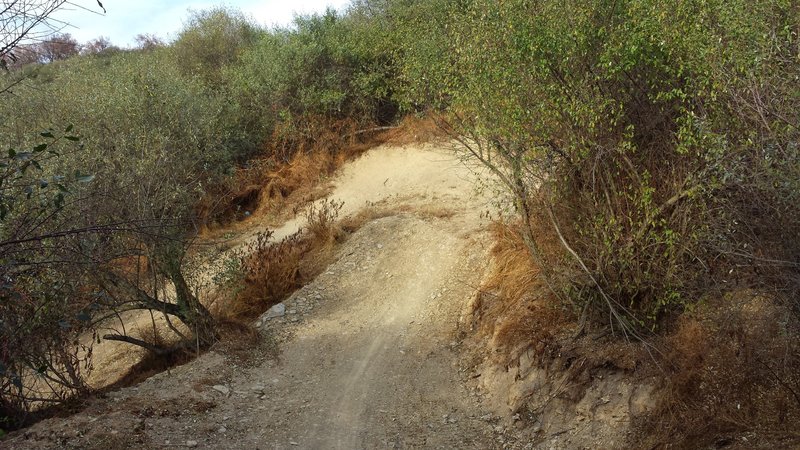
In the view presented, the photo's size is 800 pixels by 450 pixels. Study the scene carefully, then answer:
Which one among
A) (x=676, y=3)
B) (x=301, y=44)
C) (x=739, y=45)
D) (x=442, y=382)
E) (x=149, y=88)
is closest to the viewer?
(x=739, y=45)

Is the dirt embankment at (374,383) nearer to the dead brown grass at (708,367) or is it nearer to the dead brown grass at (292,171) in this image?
the dead brown grass at (708,367)

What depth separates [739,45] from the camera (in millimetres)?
6738

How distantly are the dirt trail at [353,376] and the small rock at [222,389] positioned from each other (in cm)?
6

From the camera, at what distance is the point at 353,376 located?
10086 mm

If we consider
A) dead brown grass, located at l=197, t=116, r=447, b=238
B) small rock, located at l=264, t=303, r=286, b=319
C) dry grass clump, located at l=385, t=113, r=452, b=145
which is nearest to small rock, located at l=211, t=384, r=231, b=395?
small rock, located at l=264, t=303, r=286, b=319

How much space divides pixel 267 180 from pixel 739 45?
1405 centimetres

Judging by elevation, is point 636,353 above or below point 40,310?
below

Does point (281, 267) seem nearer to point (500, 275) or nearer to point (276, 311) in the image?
point (276, 311)

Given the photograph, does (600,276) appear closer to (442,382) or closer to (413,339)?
(442,382)

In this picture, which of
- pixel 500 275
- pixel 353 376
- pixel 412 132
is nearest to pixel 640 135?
pixel 500 275

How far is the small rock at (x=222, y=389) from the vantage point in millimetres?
9508

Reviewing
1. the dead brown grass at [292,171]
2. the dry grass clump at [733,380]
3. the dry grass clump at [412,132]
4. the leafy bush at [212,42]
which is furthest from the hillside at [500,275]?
the leafy bush at [212,42]

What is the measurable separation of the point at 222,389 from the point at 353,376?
69.8 inches

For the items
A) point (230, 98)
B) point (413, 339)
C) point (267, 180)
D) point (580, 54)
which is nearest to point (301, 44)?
point (230, 98)
